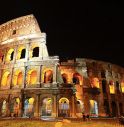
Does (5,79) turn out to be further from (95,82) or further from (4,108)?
(95,82)

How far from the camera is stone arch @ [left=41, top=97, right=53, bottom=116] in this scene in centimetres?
2737

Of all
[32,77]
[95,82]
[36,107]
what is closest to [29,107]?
[36,107]

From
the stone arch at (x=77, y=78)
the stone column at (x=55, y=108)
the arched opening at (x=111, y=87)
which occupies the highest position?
the stone arch at (x=77, y=78)

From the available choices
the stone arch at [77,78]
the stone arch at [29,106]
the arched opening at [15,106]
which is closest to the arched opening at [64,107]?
the stone arch at [29,106]

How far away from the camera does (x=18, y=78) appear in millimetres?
30422

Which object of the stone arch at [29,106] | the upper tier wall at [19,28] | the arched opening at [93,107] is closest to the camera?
the stone arch at [29,106]

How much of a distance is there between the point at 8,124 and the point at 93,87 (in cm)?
1669

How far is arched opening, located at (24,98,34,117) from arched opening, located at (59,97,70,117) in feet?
12.3

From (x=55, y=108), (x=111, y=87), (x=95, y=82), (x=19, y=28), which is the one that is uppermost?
(x=19, y=28)

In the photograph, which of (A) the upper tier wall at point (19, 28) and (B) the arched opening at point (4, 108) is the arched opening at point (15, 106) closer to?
(B) the arched opening at point (4, 108)

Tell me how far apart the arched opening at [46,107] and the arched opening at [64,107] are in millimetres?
1517

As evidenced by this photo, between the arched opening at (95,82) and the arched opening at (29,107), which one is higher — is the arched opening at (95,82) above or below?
above

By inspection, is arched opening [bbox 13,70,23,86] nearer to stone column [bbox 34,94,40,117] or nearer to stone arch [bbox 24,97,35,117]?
stone arch [bbox 24,97,35,117]

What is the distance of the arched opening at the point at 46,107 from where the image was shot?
90.8 feet
